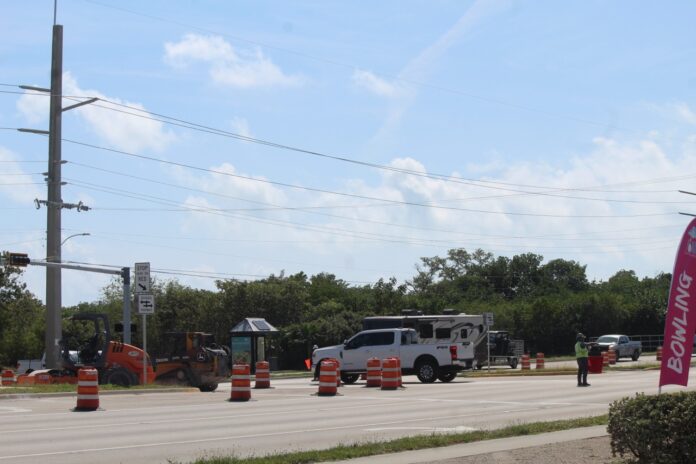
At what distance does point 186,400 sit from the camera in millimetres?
27062

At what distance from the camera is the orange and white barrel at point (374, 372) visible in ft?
107

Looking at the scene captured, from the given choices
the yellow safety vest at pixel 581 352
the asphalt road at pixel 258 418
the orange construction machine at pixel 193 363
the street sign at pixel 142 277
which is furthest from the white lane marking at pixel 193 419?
the street sign at pixel 142 277

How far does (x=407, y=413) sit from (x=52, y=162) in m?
24.0

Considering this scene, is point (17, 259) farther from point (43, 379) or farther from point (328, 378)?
point (328, 378)

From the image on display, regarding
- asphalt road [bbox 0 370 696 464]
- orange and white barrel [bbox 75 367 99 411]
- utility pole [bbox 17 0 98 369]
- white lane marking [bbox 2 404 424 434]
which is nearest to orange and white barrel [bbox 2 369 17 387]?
utility pole [bbox 17 0 98 369]

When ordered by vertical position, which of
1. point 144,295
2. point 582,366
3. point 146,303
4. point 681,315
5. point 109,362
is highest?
point 144,295

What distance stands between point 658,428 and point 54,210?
108ft

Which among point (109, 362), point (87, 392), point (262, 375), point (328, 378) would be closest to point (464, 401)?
point (328, 378)

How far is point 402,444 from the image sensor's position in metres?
14.6

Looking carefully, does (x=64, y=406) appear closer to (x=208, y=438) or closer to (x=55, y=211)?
(x=208, y=438)

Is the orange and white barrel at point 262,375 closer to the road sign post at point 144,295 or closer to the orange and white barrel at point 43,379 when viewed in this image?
the road sign post at point 144,295

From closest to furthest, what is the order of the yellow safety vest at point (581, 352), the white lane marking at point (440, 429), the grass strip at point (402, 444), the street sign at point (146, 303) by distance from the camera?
1. the grass strip at point (402, 444)
2. the white lane marking at point (440, 429)
3. the yellow safety vest at point (581, 352)
4. the street sign at point (146, 303)

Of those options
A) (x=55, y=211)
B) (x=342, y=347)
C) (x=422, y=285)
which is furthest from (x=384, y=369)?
(x=422, y=285)

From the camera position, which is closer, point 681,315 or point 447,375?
point 681,315
